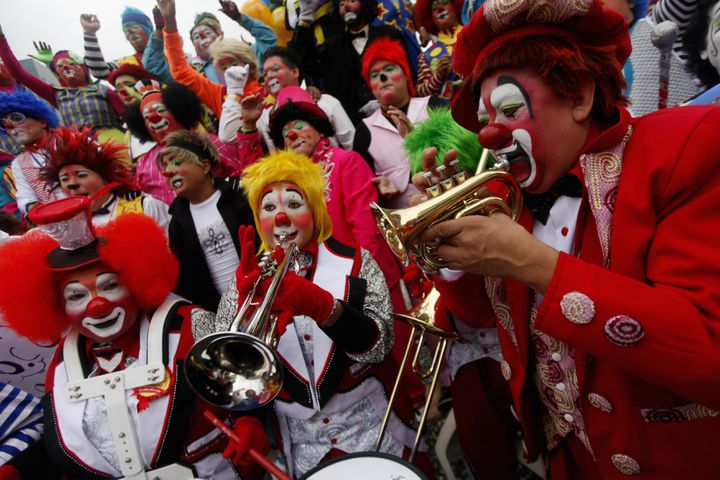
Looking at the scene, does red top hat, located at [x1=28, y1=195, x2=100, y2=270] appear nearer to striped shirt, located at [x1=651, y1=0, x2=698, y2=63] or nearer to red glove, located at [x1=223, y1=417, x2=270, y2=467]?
red glove, located at [x1=223, y1=417, x2=270, y2=467]

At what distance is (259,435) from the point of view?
205 cm

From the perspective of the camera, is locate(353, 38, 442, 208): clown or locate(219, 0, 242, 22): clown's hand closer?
locate(353, 38, 442, 208): clown

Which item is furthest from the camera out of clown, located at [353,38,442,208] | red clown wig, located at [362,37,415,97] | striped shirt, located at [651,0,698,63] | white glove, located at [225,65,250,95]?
white glove, located at [225,65,250,95]

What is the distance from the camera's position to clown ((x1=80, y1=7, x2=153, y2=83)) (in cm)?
673

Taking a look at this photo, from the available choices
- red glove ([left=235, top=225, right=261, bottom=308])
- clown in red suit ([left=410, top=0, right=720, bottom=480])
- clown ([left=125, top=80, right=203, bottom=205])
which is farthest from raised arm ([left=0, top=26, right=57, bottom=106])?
clown in red suit ([left=410, top=0, right=720, bottom=480])

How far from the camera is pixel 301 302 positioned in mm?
1832

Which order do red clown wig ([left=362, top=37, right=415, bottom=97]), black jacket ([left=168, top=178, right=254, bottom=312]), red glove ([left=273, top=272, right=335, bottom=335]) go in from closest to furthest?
red glove ([left=273, top=272, right=335, bottom=335]) → black jacket ([left=168, top=178, right=254, bottom=312]) → red clown wig ([left=362, top=37, right=415, bottom=97])

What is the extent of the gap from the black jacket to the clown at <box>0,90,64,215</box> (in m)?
2.24

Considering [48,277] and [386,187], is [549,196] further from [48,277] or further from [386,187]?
[48,277]

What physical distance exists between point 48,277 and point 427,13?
182 inches

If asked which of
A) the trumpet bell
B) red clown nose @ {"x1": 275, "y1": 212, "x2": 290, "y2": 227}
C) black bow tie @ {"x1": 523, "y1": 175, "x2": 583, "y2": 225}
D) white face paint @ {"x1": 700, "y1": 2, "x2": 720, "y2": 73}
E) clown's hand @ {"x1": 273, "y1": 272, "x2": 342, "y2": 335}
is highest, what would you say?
white face paint @ {"x1": 700, "y1": 2, "x2": 720, "y2": 73}

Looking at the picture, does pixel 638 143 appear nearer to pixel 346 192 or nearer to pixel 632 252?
pixel 632 252

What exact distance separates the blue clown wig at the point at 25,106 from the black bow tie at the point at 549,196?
18.4 ft

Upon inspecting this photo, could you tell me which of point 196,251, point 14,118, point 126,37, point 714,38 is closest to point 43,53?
point 126,37
